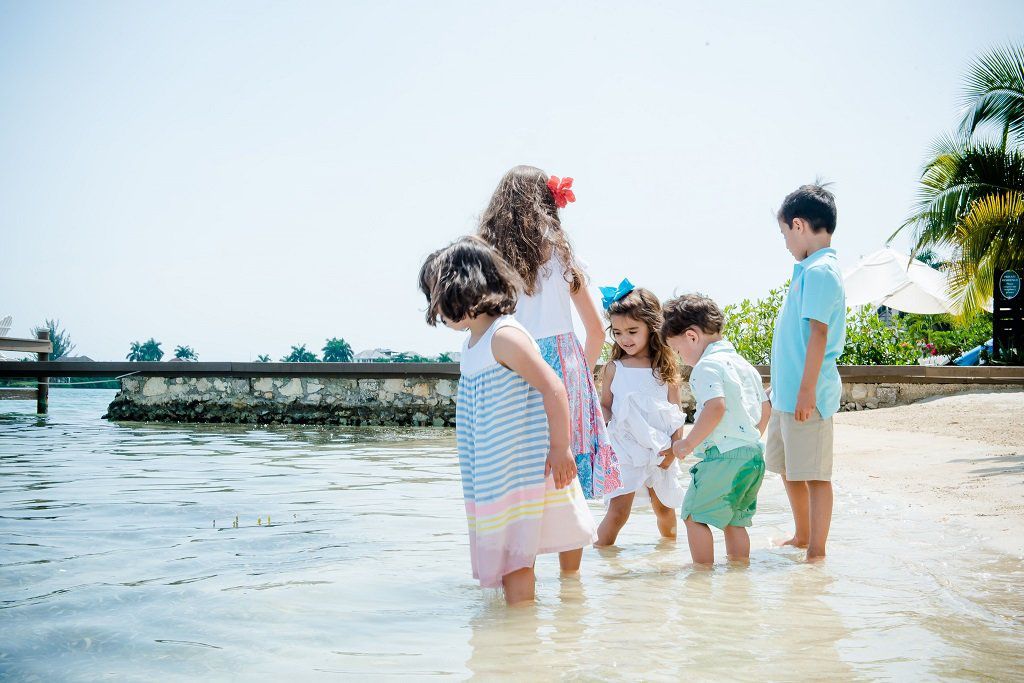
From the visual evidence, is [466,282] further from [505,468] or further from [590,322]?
[590,322]

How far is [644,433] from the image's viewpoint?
4227 millimetres

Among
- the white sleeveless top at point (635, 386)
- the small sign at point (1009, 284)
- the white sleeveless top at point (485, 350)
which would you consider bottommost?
the white sleeveless top at point (635, 386)

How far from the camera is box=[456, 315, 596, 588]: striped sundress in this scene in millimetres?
2852

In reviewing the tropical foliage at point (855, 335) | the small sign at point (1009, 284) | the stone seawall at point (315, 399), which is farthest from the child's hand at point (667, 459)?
the small sign at point (1009, 284)

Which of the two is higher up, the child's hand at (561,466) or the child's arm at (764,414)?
the child's arm at (764,414)

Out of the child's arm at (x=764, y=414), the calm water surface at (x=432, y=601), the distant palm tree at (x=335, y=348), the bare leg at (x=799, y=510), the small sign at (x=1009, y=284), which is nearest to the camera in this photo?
the calm water surface at (x=432, y=601)

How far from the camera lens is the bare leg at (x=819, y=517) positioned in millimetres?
3744

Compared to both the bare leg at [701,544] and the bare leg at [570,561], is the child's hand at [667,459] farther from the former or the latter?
the bare leg at [570,561]

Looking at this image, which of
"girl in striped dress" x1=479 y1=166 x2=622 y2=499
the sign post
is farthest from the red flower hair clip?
the sign post

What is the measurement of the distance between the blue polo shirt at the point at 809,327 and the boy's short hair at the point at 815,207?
4.8 inches

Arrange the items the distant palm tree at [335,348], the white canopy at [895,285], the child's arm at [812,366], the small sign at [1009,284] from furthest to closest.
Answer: the distant palm tree at [335,348] < the white canopy at [895,285] < the small sign at [1009,284] < the child's arm at [812,366]

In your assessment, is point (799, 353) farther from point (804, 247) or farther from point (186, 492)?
point (186, 492)

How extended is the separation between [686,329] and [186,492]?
13.2ft

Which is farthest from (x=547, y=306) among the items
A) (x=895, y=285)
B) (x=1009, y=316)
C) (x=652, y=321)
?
(x=895, y=285)
